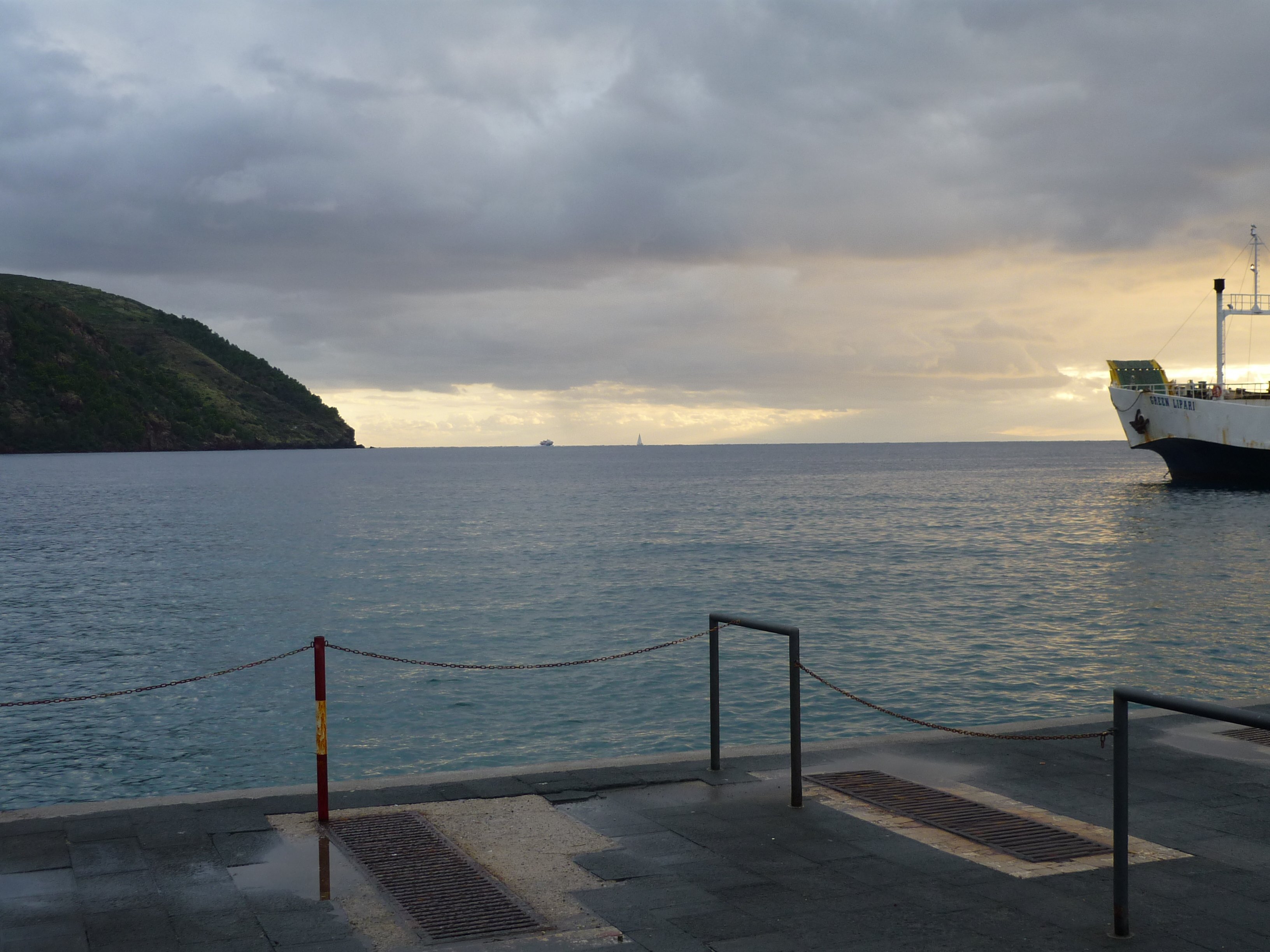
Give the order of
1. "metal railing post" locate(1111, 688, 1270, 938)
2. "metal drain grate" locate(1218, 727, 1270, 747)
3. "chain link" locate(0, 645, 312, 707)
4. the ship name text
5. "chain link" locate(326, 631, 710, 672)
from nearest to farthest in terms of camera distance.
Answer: "metal railing post" locate(1111, 688, 1270, 938), "chain link" locate(0, 645, 312, 707), "chain link" locate(326, 631, 710, 672), "metal drain grate" locate(1218, 727, 1270, 747), the ship name text

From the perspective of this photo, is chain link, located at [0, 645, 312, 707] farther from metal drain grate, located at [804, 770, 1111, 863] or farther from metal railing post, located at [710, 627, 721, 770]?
metal drain grate, located at [804, 770, 1111, 863]

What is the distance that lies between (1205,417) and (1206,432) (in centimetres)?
149

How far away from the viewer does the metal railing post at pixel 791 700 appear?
7.41m

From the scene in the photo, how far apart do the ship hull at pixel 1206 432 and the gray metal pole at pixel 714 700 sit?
72.9 metres

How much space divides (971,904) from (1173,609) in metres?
28.5

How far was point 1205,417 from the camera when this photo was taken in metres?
73.3

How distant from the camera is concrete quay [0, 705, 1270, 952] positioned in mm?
5395

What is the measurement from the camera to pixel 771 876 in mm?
6160

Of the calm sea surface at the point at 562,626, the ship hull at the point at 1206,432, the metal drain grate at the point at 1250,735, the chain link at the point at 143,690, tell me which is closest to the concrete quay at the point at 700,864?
the metal drain grate at the point at 1250,735

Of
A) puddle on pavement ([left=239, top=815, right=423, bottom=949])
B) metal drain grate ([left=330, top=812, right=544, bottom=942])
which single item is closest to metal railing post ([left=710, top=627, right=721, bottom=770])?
metal drain grate ([left=330, top=812, right=544, bottom=942])

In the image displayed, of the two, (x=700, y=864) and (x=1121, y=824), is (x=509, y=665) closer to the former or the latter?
(x=700, y=864)

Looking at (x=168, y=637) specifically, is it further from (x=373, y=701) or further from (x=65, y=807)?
(x=65, y=807)

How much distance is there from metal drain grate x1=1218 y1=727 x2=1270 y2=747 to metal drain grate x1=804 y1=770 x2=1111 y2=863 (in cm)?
320

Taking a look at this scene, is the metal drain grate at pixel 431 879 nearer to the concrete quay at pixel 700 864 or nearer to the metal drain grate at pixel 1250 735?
the concrete quay at pixel 700 864
